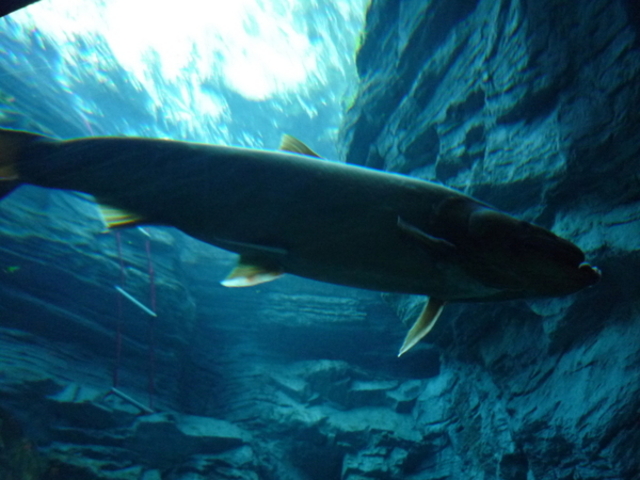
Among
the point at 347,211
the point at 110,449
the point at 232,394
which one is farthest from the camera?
the point at 232,394

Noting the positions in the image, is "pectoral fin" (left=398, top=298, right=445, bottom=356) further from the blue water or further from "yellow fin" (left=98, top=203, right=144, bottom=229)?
the blue water

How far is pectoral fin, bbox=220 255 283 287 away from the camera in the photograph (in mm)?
1470

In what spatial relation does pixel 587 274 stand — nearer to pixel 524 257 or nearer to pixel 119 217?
pixel 524 257

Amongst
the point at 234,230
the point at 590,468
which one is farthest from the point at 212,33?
the point at 590,468

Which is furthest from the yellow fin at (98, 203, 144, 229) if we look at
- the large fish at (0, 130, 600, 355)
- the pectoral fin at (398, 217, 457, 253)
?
the pectoral fin at (398, 217, 457, 253)

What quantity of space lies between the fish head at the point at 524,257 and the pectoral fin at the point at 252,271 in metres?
0.75

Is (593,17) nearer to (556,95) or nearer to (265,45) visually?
(556,95)

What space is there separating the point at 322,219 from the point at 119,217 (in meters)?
0.88

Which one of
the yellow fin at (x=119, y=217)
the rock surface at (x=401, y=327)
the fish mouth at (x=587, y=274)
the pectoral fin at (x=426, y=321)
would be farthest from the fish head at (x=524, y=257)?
the rock surface at (x=401, y=327)

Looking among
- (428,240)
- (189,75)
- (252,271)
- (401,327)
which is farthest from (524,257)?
(189,75)

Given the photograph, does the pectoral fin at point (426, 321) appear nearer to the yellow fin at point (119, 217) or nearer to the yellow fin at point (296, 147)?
the yellow fin at point (296, 147)

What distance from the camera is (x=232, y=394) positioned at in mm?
10453

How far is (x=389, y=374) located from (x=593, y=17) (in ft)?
30.8

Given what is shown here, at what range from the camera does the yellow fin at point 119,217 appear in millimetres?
1527
